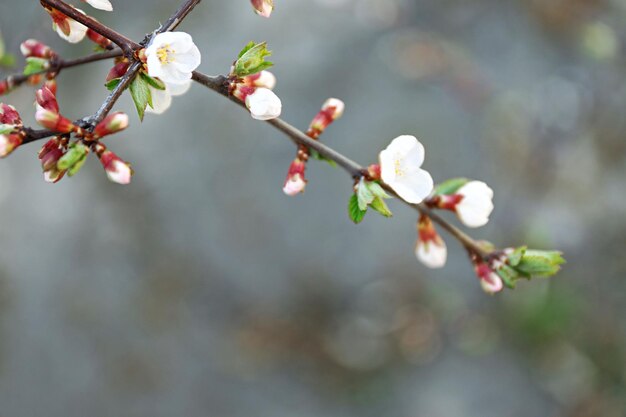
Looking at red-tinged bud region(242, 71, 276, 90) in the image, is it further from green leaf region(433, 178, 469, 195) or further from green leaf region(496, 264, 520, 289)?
green leaf region(496, 264, 520, 289)

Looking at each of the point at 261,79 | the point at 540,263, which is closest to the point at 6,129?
the point at 261,79

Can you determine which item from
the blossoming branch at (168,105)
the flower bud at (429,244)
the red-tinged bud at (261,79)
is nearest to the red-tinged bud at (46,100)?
the blossoming branch at (168,105)

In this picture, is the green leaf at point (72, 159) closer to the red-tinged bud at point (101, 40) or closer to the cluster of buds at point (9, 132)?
the cluster of buds at point (9, 132)

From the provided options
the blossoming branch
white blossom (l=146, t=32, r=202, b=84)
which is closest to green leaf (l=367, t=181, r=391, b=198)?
the blossoming branch

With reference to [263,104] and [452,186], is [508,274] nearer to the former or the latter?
[452,186]

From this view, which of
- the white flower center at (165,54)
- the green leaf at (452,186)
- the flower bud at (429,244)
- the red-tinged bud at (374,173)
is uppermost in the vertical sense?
the green leaf at (452,186)

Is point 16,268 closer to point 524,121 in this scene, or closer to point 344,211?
point 344,211

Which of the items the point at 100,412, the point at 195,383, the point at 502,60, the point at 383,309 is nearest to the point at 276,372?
the point at 195,383
